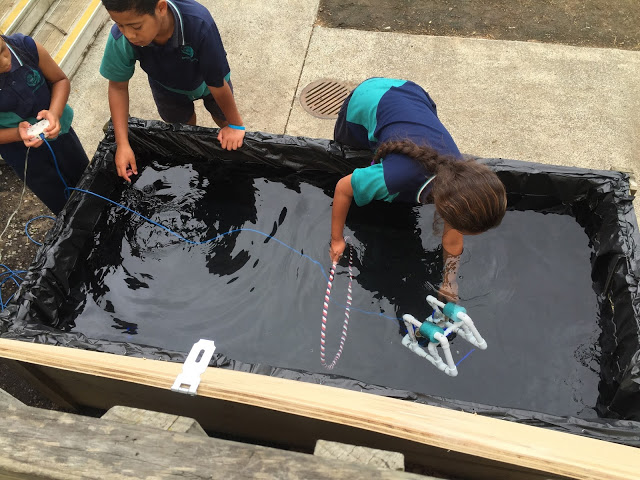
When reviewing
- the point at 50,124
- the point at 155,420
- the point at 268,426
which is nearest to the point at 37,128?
the point at 50,124

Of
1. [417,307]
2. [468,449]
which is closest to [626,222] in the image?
[417,307]

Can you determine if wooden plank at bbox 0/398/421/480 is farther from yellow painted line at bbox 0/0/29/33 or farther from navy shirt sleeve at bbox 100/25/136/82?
yellow painted line at bbox 0/0/29/33

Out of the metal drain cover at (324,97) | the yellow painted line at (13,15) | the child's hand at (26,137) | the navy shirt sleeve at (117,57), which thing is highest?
the navy shirt sleeve at (117,57)

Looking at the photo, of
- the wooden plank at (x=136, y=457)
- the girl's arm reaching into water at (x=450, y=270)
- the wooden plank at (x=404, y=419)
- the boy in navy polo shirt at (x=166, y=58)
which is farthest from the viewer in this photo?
the girl's arm reaching into water at (x=450, y=270)

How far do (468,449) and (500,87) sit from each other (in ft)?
9.10

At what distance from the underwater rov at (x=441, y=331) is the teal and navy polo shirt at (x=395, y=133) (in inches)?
18.9

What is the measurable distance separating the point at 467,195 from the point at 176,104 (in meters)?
1.67

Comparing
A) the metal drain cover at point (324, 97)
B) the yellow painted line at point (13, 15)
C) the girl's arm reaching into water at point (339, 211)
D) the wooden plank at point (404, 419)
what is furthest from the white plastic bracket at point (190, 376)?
the yellow painted line at point (13, 15)

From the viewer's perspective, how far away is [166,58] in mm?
1964

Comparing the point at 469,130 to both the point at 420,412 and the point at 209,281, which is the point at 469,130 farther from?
the point at 420,412

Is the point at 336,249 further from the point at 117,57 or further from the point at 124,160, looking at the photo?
the point at 117,57

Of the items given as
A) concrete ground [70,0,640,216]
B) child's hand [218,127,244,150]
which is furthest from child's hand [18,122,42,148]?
concrete ground [70,0,640,216]

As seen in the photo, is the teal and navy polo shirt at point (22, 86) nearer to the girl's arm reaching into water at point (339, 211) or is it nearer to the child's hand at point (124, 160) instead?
the child's hand at point (124, 160)

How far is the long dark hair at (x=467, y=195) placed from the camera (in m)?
1.51
